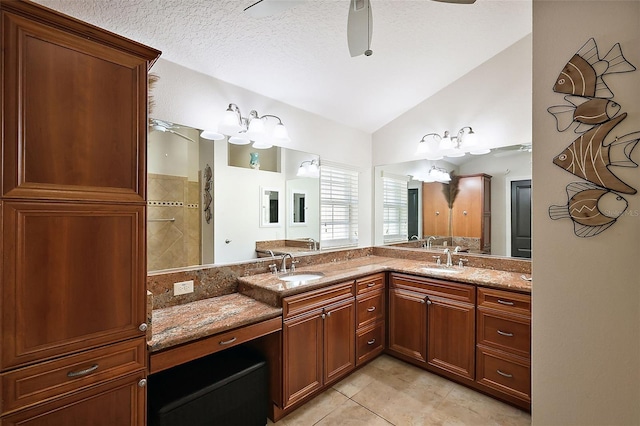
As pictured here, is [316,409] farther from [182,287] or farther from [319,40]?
[319,40]

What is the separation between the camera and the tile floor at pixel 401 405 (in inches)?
80.3

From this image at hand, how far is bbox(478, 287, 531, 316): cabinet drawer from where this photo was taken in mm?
2080

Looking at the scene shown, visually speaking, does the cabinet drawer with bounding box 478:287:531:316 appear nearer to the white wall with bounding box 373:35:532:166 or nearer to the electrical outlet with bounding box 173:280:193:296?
the white wall with bounding box 373:35:532:166

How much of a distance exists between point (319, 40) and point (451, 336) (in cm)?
266

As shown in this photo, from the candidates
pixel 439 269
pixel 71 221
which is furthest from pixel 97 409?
pixel 439 269

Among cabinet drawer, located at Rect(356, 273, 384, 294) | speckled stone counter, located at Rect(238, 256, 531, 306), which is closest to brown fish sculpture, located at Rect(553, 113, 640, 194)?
speckled stone counter, located at Rect(238, 256, 531, 306)

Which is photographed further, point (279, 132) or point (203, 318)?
point (279, 132)

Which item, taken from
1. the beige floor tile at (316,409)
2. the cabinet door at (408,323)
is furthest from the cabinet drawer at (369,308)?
the beige floor tile at (316,409)

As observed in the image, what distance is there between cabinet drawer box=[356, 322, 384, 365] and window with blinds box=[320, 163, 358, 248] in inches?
39.1

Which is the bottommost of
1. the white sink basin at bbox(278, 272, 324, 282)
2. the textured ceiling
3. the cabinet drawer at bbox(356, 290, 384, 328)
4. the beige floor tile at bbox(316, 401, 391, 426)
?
the beige floor tile at bbox(316, 401, 391, 426)

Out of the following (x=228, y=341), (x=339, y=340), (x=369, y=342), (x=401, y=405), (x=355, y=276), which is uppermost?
(x=355, y=276)

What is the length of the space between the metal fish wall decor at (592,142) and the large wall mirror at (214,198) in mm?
2064

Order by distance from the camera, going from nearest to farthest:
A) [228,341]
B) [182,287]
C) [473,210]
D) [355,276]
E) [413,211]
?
[228,341] < [182,287] < [355,276] < [473,210] < [413,211]

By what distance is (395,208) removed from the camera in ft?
12.0
